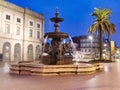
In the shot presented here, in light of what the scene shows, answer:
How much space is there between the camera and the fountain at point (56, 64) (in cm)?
1225

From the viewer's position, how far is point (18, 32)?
48.5 meters

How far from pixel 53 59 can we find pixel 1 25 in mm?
29927

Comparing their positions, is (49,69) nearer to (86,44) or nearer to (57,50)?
(57,50)

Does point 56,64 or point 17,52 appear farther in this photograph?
point 17,52

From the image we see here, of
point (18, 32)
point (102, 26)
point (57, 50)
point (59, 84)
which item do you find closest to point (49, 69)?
point (59, 84)

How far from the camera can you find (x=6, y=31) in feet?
147

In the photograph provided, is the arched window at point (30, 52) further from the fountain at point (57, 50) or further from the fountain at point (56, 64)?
the fountain at point (57, 50)

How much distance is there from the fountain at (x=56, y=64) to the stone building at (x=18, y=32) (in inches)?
1102

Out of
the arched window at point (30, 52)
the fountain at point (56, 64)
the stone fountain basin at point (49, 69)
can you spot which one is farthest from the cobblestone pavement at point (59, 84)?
the arched window at point (30, 52)

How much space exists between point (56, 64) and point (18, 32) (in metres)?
34.5

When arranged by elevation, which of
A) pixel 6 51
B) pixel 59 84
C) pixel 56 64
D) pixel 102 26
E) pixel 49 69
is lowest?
pixel 59 84

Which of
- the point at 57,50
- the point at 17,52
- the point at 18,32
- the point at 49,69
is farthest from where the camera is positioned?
the point at 18,32

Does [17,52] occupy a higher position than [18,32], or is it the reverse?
[18,32]

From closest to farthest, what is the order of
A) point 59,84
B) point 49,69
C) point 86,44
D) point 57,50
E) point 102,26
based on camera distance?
point 59,84 < point 49,69 < point 57,50 < point 102,26 < point 86,44
